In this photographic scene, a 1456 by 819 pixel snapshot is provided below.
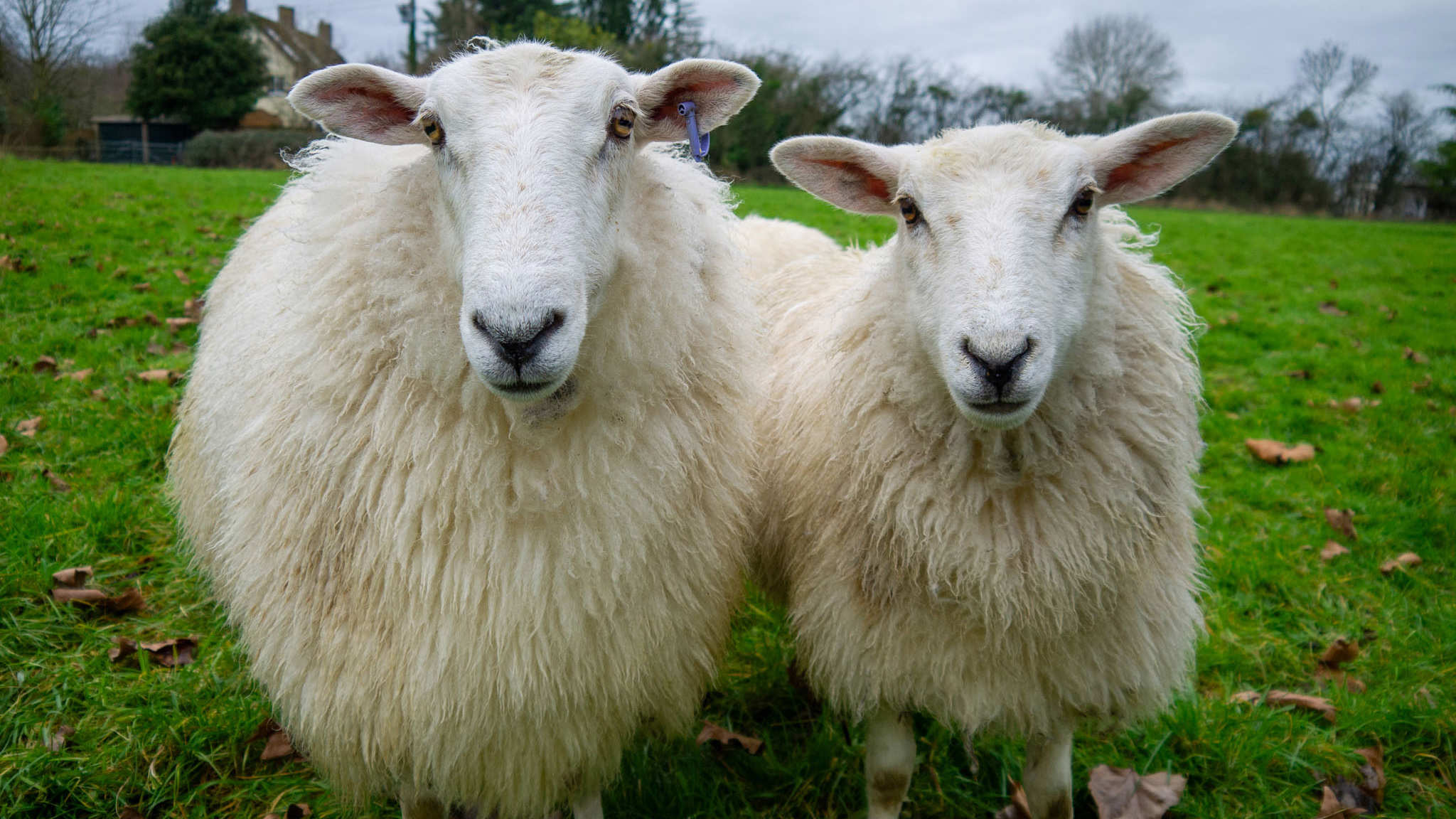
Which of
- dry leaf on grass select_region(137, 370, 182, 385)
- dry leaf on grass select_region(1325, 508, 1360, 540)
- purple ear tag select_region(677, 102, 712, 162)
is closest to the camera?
purple ear tag select_region(677, 102, 712, 162)

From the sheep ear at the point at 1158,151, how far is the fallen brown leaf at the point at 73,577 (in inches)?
147

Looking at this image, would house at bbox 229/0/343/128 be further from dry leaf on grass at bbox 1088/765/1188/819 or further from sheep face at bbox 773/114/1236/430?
dry leaf on grass at bbox 1088/765/1188/819

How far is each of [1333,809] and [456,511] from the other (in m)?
2.67

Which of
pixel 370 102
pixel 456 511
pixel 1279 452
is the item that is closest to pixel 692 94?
pixel 370 102

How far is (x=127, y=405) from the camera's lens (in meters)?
4.34

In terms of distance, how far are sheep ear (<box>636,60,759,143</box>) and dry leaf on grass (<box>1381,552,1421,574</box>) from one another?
3650mm

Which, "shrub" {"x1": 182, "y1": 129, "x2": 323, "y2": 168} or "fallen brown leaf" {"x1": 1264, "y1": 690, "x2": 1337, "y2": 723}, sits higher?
"shrub" {"x1": 182, "y1": 129, "x2": 323, "y2": 168}

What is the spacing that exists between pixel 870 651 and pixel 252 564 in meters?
1.61

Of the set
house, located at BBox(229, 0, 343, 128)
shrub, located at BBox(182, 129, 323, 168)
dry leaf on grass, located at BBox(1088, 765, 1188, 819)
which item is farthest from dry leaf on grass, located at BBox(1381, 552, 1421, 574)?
house, located at BBox(229, 0, 343, 128)

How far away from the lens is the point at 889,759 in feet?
7.64

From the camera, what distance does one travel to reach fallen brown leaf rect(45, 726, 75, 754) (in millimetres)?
2338

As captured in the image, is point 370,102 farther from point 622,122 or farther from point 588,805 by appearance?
point 588,805

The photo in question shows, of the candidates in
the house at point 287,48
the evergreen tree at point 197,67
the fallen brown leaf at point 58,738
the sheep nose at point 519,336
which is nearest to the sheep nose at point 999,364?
the sheep nose at point 519,336

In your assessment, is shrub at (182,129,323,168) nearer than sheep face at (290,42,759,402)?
No
